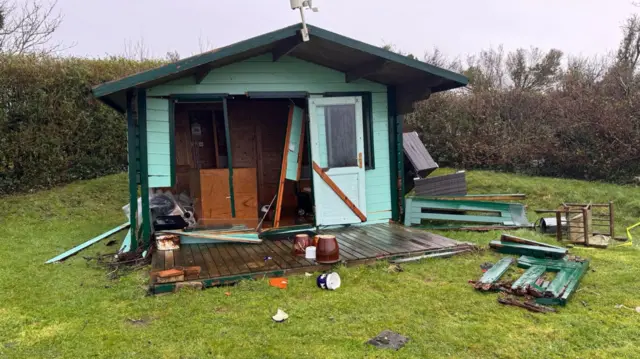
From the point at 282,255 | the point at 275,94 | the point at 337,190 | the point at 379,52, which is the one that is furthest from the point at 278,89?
the point at 282,255

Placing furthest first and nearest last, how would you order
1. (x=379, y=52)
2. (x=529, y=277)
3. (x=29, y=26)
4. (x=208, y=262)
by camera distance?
1. (x=29, y=26)
2. (x=379, y=52)
3. (x=208, y=262)
4. (x=529, y=277)

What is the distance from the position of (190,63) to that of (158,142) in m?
1.13

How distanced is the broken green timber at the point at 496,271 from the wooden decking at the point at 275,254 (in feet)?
1.82

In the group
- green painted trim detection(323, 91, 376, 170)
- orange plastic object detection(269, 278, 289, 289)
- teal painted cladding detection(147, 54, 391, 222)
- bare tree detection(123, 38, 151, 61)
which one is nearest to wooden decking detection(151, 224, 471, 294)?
orange plastic object detection(269, 278, 289, 289)

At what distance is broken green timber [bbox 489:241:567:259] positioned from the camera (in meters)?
4.41

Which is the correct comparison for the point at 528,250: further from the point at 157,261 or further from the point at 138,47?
the point at 138,47

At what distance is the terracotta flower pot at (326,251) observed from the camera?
428cm

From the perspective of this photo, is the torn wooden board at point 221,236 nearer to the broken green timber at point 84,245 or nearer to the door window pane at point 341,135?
the broken green timber at point 84,245

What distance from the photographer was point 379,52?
5.13 metres

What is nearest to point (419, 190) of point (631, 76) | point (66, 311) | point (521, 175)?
point (521, 175)

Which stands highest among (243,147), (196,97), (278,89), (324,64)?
(324,64)

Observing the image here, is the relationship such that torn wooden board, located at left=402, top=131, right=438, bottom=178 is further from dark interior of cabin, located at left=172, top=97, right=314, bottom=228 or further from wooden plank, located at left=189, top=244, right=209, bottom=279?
wooden plank, located at left=189, top=244, right=209, bottom=279

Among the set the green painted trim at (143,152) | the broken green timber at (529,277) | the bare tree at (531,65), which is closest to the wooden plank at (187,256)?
the green painted trim at (143,152)

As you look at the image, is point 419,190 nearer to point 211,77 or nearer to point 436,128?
point 211,77
